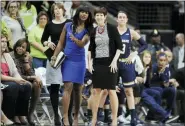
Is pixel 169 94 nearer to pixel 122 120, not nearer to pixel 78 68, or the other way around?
pixel 122 120

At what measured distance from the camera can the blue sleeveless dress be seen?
11.8 m

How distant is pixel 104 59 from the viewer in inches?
473

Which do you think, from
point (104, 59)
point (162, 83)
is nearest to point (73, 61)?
point (104, 59)

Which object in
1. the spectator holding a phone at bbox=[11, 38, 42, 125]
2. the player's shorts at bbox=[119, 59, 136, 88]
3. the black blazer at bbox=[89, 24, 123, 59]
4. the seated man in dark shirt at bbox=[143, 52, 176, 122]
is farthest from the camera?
the seated man in dark shirt at bbox=[143, 52, 176, 122]

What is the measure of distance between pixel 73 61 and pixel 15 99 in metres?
1.24

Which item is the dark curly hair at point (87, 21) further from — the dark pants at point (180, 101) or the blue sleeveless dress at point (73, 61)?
the dark pants at point (180, 101)

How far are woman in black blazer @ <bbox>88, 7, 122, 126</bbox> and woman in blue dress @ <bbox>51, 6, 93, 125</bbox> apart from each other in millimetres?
241

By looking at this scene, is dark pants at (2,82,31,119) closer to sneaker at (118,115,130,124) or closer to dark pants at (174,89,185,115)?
sneaker at (118,115,130,124)

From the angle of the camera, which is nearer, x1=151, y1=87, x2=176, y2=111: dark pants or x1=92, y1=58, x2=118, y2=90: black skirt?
x1=92, y1=58, x2=118, y2=90: black skirt

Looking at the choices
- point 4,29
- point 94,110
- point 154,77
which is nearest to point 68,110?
point 94,110

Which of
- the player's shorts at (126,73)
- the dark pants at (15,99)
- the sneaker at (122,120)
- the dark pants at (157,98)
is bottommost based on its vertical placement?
the sneaker at (122,120)

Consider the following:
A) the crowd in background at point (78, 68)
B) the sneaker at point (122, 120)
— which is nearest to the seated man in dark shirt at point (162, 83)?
the crowd in background at point (78, 68)

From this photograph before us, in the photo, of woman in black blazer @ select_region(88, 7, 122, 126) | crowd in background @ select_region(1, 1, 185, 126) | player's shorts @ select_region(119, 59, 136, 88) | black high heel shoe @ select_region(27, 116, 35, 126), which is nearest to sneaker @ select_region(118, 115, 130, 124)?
crowd in background @ select_region(1, 1, 185, 126)

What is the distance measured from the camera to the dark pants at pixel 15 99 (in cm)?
1221
